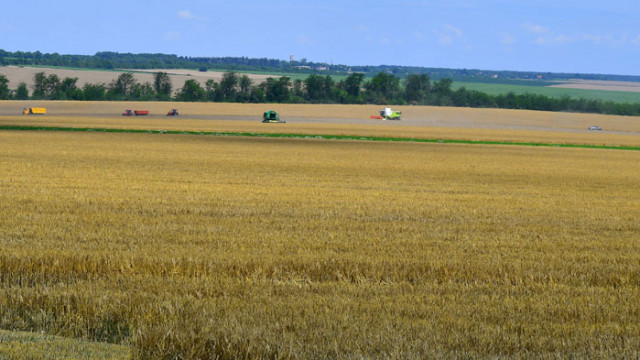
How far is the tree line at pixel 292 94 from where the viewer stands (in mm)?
141500

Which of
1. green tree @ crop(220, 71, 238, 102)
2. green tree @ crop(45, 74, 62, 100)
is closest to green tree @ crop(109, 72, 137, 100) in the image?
green tree @ crop(45, 74, 62, 100)

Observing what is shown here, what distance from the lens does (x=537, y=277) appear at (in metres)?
11.6

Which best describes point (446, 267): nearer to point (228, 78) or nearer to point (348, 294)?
point (348, 294)

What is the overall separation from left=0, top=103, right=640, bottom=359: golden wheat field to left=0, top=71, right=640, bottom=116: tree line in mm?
117299

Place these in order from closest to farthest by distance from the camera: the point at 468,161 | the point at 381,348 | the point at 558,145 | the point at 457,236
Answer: the point at 381,348 < the point at 457,236 < the point at 468,161 < the point at 558,145

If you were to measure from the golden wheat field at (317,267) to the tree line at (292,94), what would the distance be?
11730 cm

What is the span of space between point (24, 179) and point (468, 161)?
78.5 feet

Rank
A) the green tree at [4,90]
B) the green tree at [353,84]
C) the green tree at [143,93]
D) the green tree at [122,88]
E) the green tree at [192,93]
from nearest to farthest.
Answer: the green tree at [4,90] < the green tree at [192,93] < the green tree at [122,88] < the green tree at [143,93] < the green tree at [353,84]

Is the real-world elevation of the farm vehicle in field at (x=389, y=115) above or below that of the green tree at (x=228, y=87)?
below

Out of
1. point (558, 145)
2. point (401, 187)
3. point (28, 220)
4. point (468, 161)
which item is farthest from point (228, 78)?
point (28, 220)

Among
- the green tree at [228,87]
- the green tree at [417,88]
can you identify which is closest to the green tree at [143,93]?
the green tree at [228,87]

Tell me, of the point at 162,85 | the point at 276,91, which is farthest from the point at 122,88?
the point at 276,91

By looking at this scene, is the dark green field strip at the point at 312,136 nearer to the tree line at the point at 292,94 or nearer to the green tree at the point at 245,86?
the tree line at the point at 292,94

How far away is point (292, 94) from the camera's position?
148m
